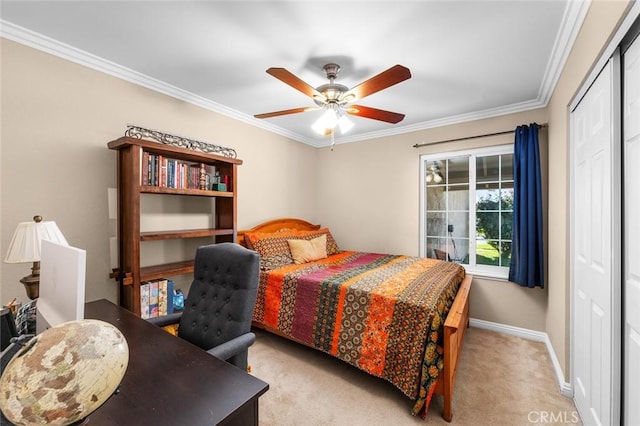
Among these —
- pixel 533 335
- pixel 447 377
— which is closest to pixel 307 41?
pixel 447 377

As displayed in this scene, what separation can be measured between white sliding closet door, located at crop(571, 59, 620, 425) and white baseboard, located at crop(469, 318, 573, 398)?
0.43ft

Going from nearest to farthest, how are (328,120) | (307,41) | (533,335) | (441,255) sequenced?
1. (307,41)
2. (328,120)
3. (533,335)
4. (441,255)

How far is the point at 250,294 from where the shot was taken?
1.46 metres

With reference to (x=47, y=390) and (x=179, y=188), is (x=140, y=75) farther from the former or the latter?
(x=47, y=390)

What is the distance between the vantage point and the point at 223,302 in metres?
1.52

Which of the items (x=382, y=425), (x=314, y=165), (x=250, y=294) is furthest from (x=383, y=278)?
(x=314, y=165)

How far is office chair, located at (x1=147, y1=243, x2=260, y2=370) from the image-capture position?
1443mm

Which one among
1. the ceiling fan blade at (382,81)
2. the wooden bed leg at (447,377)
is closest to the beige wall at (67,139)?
the ceiling fan blade at (382,81)

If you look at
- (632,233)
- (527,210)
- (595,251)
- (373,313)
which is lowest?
(373,313)

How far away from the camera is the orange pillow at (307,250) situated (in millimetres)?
3262

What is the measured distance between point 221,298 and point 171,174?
1.36m

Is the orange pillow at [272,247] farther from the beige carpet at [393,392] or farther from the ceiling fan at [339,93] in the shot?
the ceiling fan at [339,93]

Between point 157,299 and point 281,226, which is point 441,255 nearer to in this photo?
point 281,226

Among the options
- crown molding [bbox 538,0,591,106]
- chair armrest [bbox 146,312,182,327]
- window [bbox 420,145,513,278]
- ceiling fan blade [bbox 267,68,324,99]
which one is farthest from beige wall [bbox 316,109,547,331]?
chair armrest [bbox 146,312,182,327]
